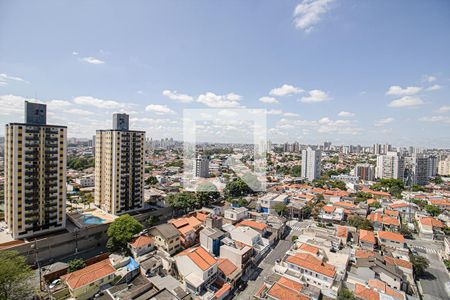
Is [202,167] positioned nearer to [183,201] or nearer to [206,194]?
[206,194]

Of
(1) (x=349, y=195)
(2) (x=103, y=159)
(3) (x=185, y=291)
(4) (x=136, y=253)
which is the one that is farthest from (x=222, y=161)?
(3) (x=185, y=291)

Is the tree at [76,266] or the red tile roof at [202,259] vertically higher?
the red tile roof at [202,259]

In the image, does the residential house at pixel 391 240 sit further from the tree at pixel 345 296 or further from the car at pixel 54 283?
the car at pixel 54 283

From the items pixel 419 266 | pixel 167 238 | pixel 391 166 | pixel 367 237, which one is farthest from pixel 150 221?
pixel 391 166

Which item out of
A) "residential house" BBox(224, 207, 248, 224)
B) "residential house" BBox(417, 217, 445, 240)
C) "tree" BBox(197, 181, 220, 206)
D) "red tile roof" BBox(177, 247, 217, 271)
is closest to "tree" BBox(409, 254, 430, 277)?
"residential house" BBox(417, 217, 445, 240)

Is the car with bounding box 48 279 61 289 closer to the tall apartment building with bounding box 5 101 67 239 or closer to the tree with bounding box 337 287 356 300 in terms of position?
the tall apartment building with bounding box 5 101 67 239

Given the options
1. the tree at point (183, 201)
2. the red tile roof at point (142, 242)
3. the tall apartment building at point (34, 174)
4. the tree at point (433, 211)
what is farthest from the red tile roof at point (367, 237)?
the tall apartment building at point (34, 174)
